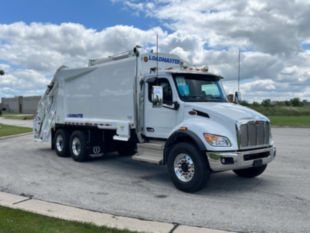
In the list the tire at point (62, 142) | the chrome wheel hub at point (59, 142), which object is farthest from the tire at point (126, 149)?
the chrome wheel hub at point (59, 142)

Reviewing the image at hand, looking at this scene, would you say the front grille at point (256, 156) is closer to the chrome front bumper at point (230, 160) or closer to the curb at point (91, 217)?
the chrome front bumper at point (230, 160)

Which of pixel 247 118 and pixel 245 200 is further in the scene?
pixel 247 118

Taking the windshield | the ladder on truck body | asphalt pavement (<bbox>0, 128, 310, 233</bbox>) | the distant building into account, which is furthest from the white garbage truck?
the distant building

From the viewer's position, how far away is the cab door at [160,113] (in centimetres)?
884

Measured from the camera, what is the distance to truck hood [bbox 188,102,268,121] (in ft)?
25.6

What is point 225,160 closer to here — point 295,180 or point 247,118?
point 247,118

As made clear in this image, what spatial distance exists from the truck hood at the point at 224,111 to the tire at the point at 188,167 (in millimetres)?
833

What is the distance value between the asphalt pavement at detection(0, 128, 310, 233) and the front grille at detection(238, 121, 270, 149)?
1031 millimetres

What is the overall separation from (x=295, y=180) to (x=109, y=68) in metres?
5.99

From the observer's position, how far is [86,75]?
12.3 meters

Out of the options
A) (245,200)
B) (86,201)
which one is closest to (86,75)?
(86,201)

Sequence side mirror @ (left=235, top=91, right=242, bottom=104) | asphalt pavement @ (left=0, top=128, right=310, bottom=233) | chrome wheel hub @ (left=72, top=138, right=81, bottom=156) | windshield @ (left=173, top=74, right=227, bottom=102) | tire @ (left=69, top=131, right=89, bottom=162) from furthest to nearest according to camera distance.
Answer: chrome wheel hub @ (left=72, top=138, right=81, bottom=156), tire @ (left=69, top=131, right=89, bottom=162), side mirror @ (left=235, top=91, right=242, bottom=104), windshield @ (left=173, top=74, right=227, bottom=102), asphalt pavement @ (left=0, top=128, right=310, bottom=233)

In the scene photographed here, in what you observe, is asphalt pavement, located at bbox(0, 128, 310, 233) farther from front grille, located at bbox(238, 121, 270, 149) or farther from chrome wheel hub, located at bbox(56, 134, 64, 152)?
chrome wheel hub, located at bbox(56, 134, 64, 152)

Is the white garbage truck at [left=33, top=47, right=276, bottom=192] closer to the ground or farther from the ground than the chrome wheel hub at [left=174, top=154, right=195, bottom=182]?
farther from the ground
